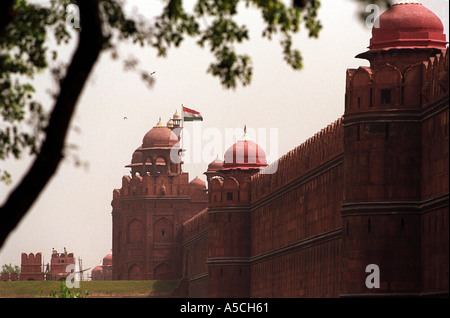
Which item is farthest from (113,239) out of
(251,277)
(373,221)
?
(373,221)

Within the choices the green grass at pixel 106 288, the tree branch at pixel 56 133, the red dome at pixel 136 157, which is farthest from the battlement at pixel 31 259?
the tree branch at pixel 56 133

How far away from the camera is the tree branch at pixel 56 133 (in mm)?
12648

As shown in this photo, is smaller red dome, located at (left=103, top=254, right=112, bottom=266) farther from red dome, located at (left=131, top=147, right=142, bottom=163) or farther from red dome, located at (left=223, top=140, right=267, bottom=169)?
red dome, located at (left=223, top=140, right=267, bottom=169)

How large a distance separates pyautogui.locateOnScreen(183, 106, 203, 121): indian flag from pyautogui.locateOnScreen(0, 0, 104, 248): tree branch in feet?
228

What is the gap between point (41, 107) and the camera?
1359 cm

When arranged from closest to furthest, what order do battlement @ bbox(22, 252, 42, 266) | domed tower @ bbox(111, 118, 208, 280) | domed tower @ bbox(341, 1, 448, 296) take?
1. domed tower @ bbox(341, 1, 448, 296)
2. domed tower @ bbox(111, 118, 208, 280)
3. battlement @ bbox(22, 252, 42, 266)

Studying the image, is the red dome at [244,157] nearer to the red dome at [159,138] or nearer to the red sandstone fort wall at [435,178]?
the red dome at [159,138]

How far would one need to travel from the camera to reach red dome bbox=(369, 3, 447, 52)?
1435 inches

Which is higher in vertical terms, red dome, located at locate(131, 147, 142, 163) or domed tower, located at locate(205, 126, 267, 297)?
red dome, located at locate(131, 147, 142, 163)

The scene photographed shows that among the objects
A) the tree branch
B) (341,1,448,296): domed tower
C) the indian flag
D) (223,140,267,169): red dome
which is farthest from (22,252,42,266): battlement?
the tree branch

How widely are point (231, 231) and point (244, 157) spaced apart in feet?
13.5

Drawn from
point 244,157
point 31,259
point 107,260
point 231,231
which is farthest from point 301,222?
point 107,260

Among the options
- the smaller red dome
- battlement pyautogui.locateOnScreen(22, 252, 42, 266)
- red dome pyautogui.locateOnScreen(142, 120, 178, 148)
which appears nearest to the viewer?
red dome pyautogui.locateOnScreen(142, 120, 178, 148)
